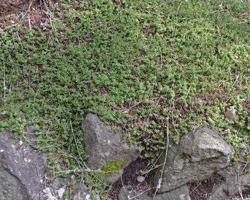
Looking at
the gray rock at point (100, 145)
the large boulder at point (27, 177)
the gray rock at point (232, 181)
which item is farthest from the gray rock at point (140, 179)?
the gray rock at point (232, 181)

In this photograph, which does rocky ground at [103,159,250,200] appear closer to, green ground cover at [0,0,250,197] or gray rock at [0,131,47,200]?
green ground cover at [0,0,250,197]

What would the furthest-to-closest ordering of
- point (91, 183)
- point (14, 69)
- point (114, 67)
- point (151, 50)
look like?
→ point (151, 50), point (114, 67), point (14, 69), point (91, 183)

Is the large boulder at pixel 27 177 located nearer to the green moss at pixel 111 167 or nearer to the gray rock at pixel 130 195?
the green moss at pixel 111 167

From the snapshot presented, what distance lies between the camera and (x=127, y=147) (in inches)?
128

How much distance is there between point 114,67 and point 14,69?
1.52m

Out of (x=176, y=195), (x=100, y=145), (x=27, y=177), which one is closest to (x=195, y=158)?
Answer: (x=176, y=195)

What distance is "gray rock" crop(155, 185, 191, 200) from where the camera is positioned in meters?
3.33

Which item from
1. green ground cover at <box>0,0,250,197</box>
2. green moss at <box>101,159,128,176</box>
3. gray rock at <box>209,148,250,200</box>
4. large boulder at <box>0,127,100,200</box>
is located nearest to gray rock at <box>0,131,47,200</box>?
large boulder at <box>0,127,100,200</box>

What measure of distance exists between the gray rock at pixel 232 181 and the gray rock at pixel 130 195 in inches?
41.8

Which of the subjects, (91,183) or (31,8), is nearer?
(91,183)

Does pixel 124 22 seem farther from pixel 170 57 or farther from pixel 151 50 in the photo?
pixel 170 57

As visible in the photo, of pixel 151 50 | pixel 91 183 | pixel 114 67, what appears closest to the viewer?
pixel 91 183

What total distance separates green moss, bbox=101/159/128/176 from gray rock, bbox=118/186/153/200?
1.06 feet

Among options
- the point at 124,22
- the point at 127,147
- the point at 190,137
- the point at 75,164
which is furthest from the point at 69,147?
the point at 124,22
